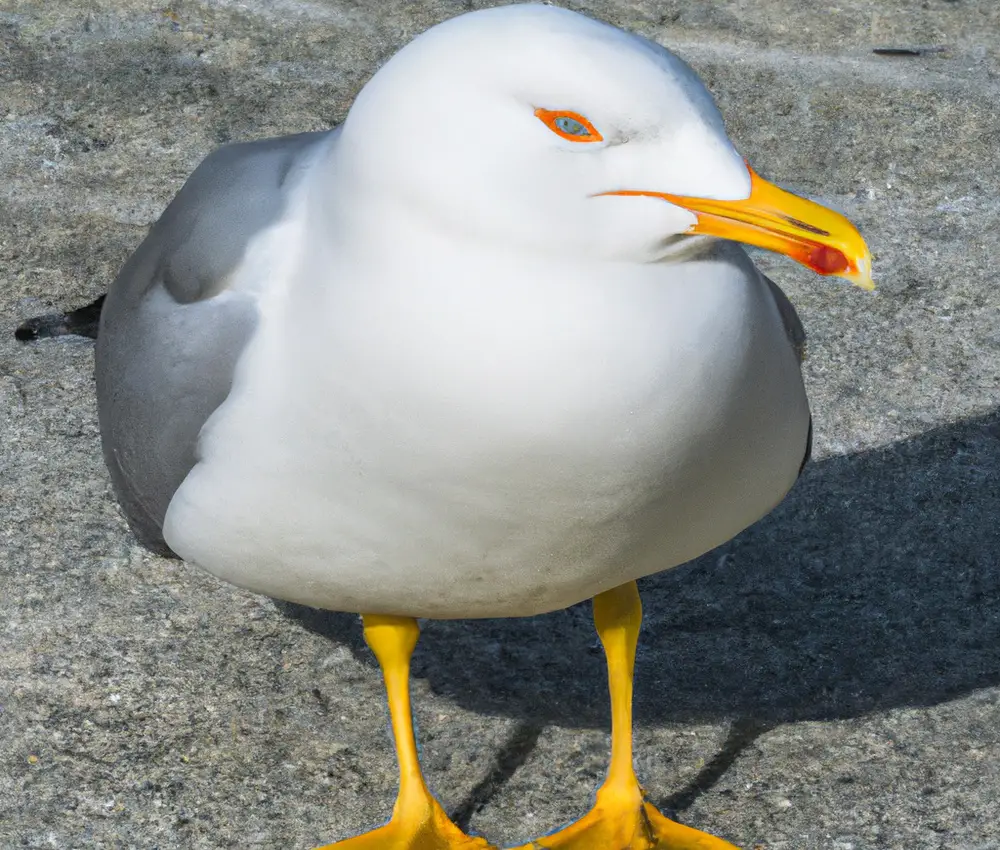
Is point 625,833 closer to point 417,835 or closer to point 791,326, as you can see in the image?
point 417,835

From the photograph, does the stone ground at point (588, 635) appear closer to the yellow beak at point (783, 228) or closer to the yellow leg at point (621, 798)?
the yellow leg at point (621, 798)

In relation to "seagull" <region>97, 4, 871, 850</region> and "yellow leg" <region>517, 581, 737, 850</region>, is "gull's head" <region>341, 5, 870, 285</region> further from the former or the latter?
"yellow leg" <region>517, 581, 737, 850</region>

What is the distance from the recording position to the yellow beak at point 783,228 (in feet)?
6.58

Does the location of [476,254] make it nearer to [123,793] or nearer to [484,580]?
[484,580]

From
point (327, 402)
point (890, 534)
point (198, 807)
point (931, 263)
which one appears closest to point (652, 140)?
point (327, 402)

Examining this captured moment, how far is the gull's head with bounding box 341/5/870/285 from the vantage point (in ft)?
6.59

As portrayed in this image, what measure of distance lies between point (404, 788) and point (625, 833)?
1.41 ft

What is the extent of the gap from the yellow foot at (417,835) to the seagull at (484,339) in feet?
1.56

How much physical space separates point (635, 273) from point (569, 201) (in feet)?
0.44

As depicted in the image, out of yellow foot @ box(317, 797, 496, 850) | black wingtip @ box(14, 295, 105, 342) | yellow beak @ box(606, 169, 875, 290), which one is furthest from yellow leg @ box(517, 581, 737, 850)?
black wingtip @ box(14, 295, 105, 342)

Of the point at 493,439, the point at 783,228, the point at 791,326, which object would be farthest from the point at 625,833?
the point at 783,228

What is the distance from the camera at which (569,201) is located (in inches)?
79.4

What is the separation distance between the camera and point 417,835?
9.50ft

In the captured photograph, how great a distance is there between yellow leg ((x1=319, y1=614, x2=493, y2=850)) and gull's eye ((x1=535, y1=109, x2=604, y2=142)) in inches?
48.6
